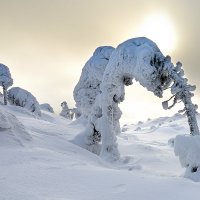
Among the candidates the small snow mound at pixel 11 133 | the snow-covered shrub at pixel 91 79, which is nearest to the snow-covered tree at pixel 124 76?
the snow-covered shrub at pixel 91 79

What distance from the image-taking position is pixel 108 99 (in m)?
14.3

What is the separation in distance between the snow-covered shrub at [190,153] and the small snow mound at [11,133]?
12.6 ft

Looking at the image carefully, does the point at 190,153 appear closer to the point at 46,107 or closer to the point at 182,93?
the point at 182,93

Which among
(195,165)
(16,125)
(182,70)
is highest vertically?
(182,70)

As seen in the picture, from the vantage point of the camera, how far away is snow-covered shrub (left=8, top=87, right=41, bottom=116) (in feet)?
117

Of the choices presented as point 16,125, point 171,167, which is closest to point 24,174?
point 16,125

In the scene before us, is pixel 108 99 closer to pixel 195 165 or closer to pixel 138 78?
pixel 138 78

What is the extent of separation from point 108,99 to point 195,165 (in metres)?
5.97

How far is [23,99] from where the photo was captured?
36562mm

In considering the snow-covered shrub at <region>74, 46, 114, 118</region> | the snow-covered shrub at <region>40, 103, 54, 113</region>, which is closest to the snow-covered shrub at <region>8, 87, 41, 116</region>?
the snow-covered shrub at <region>74, 46, 114, 118</region>

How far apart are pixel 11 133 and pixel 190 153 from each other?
434cm

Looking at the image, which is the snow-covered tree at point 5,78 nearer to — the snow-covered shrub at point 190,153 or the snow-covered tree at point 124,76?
the snow-covered tree at point 124,76

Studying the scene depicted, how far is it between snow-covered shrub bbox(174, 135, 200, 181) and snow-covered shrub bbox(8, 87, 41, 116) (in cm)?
2699

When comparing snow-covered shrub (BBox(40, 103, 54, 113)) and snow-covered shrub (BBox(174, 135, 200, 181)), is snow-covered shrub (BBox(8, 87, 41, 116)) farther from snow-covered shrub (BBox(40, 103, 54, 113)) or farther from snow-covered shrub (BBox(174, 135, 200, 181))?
snow-covered shrub (BBox(174, 135, 200, 181))
